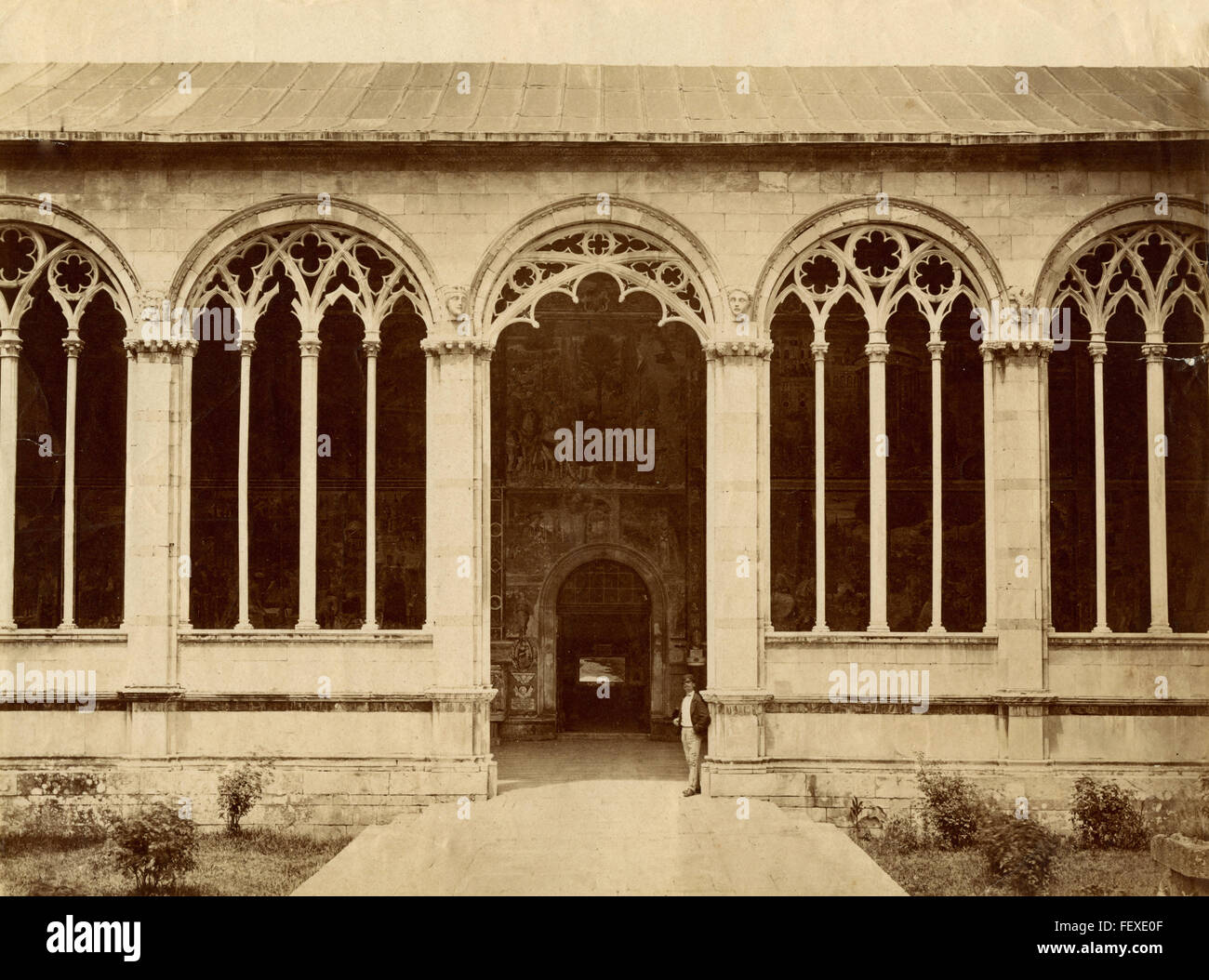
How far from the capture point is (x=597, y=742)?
19.2m

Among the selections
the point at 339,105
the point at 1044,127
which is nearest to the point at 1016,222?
the point at 1044,127

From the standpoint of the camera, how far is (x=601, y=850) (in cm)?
1238

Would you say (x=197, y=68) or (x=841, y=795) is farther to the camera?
(x=197, y=68)

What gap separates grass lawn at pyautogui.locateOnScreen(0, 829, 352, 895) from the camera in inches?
478

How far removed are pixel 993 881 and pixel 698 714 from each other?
3.74m

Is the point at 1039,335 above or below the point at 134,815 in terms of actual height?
above

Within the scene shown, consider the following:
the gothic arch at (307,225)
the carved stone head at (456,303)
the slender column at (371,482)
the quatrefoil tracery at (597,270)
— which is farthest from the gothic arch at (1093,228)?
the slender column at (371,482)

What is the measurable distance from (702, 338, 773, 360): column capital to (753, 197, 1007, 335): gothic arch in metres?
0.23

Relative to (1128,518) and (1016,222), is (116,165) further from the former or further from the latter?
(1128,518)

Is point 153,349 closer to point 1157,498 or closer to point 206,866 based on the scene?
point 206,866

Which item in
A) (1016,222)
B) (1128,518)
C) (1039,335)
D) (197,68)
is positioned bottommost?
(1128,518)
